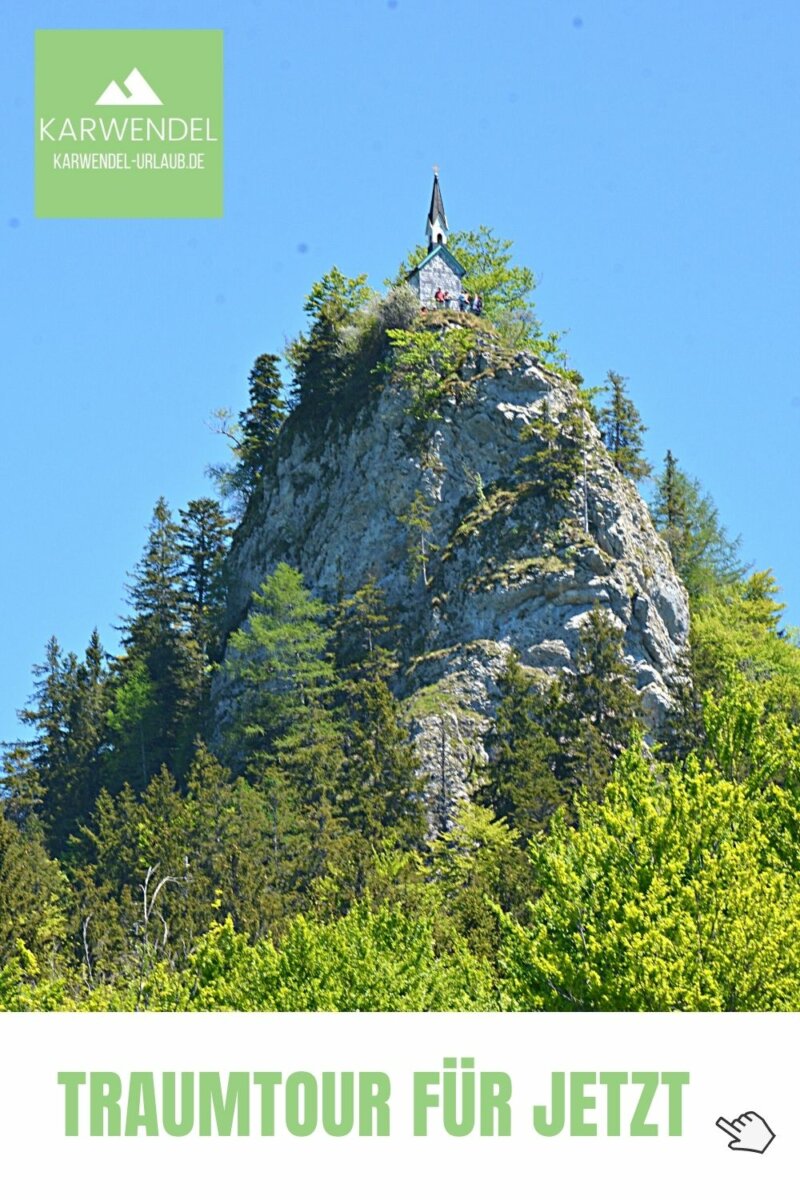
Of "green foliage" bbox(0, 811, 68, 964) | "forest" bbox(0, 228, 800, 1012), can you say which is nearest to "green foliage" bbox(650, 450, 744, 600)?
"forest" bbox(0, 228, 800, 1012)

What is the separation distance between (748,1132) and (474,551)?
45.6 metres

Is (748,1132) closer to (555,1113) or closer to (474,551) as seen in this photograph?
(555,1113)

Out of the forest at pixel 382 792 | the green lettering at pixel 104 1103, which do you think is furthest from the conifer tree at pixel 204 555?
the green lettering at pixel 104 1103

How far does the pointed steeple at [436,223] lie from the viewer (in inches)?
3703

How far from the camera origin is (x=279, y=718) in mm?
74750

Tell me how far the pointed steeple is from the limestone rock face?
13335 millimetres

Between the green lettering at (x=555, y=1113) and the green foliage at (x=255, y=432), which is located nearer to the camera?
the green lettering at (x=555, y=1113)

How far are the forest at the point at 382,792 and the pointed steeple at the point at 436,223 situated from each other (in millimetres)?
1760

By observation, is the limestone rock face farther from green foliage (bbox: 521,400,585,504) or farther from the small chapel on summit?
the small chapel on summit

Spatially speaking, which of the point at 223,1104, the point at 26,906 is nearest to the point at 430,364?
the point at 26,906

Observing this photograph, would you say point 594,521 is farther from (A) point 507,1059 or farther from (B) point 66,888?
(A) point 507,1059

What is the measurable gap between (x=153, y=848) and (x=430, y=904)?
1230cm

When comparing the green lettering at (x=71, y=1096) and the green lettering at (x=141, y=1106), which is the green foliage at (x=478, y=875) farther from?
the green lettering at (x=71, y=1096)

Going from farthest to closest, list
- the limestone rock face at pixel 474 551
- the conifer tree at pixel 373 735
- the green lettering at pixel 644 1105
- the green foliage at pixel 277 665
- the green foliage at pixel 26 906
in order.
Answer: the green foliage at pixel 277 665, the limestone rock face at pixel 474 551, the conifer tree at pixel 373 735, the green foliage at pixel 26 906, the green lettering at pixel 644 1105
